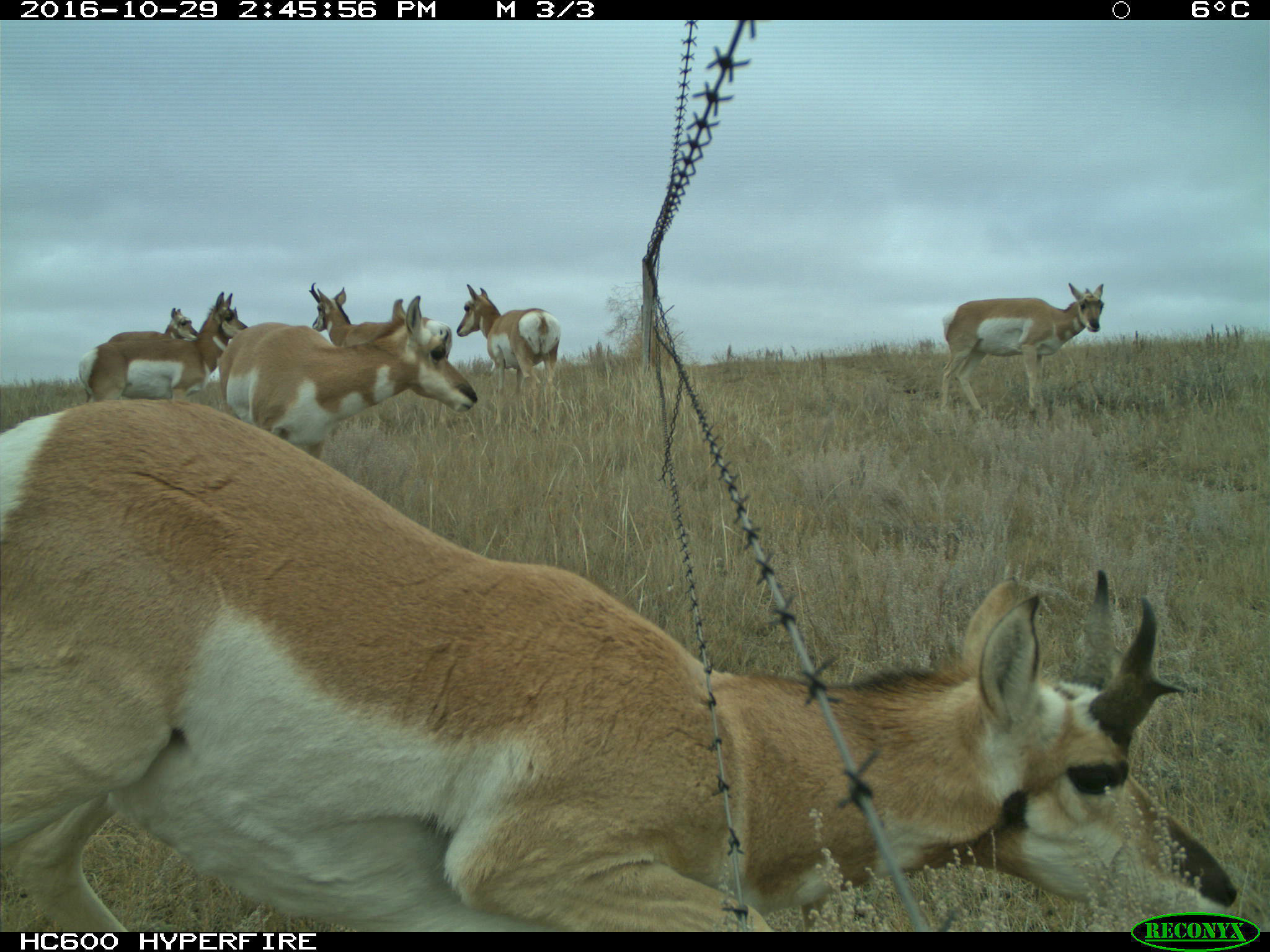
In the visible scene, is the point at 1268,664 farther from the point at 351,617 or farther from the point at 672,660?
the point at 351,617

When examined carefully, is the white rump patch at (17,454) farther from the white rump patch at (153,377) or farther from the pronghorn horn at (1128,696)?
the white rump patch at (153,377)

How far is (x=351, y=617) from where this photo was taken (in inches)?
74.5

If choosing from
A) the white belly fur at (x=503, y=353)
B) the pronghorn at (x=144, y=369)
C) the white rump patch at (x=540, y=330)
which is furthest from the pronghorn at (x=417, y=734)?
the white belly fur at (x=503, y=353)

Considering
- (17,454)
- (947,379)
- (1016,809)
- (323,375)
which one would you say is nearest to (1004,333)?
(947,379)

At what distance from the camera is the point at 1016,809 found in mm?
2084

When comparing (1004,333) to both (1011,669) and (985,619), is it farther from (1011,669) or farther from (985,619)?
(1011,669)

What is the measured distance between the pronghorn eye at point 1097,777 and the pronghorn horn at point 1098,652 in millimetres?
293

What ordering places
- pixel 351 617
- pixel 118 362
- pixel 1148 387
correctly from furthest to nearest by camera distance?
1. pixel 118 362
2. pixel 1148 387
3. pixel 351 617

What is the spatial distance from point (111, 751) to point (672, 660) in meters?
1.40

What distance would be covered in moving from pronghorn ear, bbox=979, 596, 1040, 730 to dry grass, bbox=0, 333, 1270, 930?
1.64 ft
